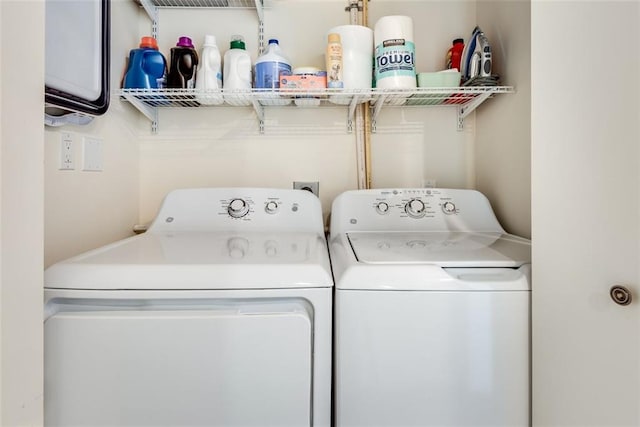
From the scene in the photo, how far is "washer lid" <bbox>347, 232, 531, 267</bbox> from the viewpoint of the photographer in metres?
0.82

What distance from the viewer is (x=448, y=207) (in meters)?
1.32

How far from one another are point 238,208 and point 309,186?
0.41 meters

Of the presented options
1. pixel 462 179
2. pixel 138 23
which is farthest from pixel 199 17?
pixel 462 179

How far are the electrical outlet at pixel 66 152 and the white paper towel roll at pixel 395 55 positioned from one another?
3.54 feet

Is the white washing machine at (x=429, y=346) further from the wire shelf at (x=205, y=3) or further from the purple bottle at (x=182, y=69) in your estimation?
the wire shelf at (x=205, y=3)

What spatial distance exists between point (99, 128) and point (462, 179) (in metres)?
1.56

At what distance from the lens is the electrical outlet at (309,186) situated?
1568 mm

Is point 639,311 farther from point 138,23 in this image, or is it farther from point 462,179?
point 138,23

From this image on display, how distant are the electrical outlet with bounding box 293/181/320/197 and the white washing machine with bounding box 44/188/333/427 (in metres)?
0.83

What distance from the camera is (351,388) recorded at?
0.74 metres

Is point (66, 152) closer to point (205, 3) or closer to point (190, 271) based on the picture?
point (190, 271)

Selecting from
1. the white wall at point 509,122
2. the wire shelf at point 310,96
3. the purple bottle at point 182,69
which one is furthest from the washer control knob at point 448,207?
the purple bottle at point 182,69

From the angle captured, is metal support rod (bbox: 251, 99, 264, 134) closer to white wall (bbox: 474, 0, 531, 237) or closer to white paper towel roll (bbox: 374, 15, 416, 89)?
white paper towel roll (bbox: 374, 15, 416, 89)

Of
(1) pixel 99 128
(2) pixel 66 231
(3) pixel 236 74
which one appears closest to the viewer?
(2) pixel 66 231
